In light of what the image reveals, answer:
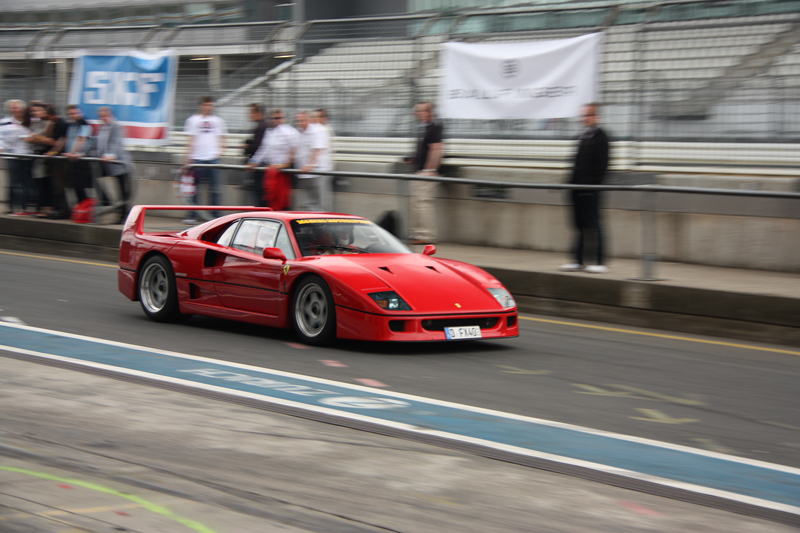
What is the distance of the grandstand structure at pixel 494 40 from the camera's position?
1217 cm

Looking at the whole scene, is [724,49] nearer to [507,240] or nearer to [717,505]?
[507,240]

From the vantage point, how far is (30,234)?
51.7ft

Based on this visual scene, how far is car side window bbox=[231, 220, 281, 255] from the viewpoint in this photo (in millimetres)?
8453

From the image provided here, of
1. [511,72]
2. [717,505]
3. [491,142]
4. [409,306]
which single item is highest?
[511,72]

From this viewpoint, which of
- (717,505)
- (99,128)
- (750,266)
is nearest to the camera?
(717,505)

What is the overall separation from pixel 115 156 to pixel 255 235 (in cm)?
746

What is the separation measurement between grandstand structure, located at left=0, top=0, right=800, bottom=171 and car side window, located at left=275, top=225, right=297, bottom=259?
6062mm

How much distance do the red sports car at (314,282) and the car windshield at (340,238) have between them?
0.04 ft

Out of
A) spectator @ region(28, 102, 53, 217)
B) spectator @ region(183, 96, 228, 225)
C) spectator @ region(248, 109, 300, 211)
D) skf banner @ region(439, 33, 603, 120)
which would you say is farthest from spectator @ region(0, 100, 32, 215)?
skf banner @ region(439, 33, 603, 120)

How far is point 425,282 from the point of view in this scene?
7797 millimetres

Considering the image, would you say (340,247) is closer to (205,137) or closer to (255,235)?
(255,235)

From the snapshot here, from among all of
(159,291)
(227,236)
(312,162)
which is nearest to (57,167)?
(312,162)

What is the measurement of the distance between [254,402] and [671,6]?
9.31m

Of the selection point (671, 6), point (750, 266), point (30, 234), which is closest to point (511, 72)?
point (671, 6)
